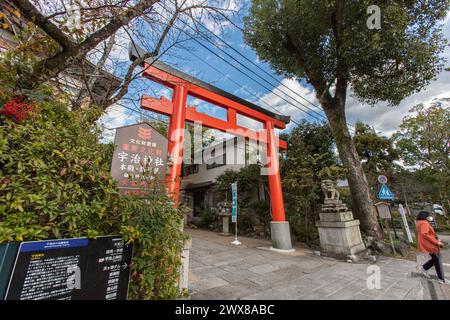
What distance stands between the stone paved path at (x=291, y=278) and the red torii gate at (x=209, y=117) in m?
1.71

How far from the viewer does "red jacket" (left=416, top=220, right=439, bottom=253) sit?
413 centimetres

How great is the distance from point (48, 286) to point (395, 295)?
475 centimetres

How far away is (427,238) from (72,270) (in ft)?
20.3

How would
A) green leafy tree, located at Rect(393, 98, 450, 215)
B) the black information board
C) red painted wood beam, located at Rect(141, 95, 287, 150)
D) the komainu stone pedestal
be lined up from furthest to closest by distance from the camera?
green leafy tree, located at Rect(393, 98, 450, 215) → the komainu stone pedestal → red painted wood beam, located at Rect(141, 95, 287, 150) → the black information board

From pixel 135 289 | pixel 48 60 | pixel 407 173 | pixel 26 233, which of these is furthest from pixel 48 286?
pixel 407 173

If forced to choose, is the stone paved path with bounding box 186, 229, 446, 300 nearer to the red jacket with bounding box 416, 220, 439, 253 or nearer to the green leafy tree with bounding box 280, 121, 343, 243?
the red jacket with bounding box 416, 220, 439, 253

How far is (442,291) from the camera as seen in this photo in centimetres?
362

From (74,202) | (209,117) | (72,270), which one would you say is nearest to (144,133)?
(74,202)

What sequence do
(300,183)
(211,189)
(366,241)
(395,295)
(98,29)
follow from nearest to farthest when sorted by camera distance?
1. (98,29)
2. (395,295)
3. (366,241)
4. (300,183)
5. (211,189)

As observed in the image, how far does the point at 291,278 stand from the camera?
417 cm

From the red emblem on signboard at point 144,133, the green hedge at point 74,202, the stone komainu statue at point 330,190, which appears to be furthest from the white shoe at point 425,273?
the red emblem on signboard at point 144,133

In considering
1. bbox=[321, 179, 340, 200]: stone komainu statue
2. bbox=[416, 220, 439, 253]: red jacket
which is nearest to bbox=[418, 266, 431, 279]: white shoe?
bbox=[416, 220, 439, 253]: red jacket

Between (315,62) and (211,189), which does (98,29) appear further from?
(211,189)

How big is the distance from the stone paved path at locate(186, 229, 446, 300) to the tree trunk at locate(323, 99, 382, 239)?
1.34m
